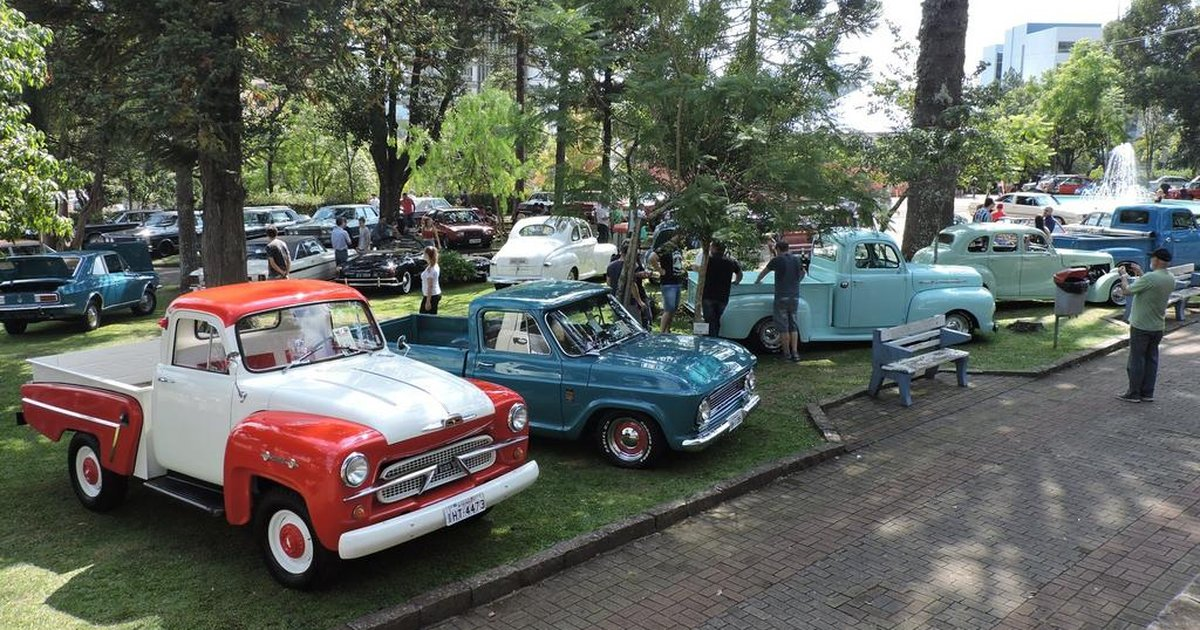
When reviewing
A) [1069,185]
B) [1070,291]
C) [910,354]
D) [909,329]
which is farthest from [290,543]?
[1069,185]

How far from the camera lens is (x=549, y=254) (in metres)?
18.7

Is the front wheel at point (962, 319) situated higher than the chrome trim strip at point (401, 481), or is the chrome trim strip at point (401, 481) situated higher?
the front wheel at point (962, 319)

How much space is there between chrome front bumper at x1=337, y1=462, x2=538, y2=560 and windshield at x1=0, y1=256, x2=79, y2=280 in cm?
1376

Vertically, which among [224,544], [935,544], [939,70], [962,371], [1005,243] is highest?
[939,70]

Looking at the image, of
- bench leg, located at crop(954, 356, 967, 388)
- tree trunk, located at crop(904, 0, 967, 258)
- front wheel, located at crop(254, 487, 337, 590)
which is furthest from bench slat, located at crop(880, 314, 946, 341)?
front wheel, located at crop(254, 487, 337, 590)

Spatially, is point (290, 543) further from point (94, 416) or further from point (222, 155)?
point (222, 155)

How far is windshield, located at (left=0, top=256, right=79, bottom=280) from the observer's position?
Answer: 1540 cm

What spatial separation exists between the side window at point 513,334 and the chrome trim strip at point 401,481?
8.61ft

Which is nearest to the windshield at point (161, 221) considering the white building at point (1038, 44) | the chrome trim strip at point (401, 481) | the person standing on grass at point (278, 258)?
the person standing on grass at point (278, 258)

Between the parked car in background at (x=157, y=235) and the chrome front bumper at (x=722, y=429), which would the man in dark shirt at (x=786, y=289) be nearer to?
the chrome front bumper at (x=722, y=429)

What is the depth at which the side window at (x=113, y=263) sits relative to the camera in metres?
16.8

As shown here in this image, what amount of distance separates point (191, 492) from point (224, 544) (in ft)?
1.52

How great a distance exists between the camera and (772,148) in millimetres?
10336

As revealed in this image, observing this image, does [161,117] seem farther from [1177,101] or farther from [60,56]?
[1177,101]
